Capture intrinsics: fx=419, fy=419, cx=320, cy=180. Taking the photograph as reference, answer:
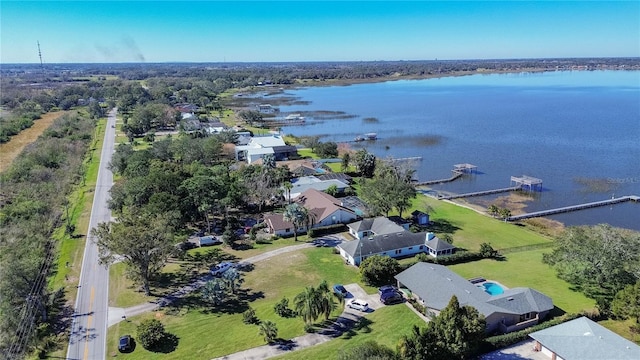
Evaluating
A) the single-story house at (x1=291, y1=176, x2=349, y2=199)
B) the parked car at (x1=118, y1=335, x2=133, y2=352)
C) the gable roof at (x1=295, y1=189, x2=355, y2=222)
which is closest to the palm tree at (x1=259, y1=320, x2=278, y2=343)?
the parked car at (x1=118, y1=335, x2=133, y2=352)

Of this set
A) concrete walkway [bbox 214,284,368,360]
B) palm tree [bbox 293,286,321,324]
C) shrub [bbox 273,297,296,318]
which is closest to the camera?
concrete walkway [bbox 214,284,368,360]

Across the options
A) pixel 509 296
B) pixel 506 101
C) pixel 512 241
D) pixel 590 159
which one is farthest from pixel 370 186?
pixel 506 101

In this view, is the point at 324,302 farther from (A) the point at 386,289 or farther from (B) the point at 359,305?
(A) the point at 386,289

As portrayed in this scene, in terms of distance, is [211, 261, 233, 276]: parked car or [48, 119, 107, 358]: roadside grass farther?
[211, 261, 233, 276]: parked car

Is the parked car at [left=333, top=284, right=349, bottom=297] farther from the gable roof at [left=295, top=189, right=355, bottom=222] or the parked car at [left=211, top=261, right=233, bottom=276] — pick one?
the gable roof at [left=295, top=189, right=355, bottom=222]

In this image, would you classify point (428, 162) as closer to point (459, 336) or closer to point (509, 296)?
point (509, 296)

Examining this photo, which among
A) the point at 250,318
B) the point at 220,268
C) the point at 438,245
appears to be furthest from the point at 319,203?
the point at 250,318

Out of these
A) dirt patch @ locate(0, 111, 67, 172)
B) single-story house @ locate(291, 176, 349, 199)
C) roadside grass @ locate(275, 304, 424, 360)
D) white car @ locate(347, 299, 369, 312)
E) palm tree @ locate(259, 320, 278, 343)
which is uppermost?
dirt patch @ locate(0, 111, 67, 172)
